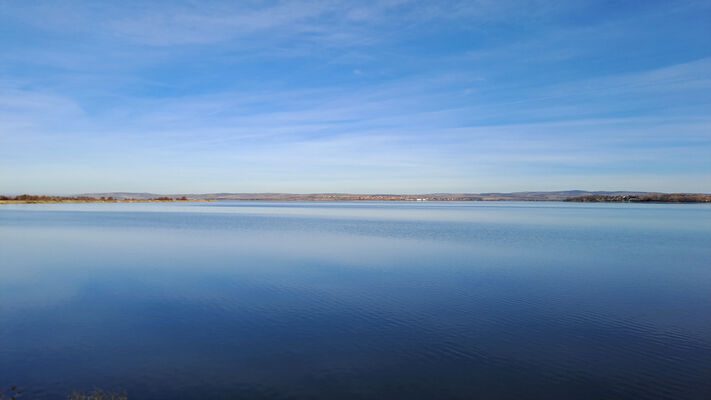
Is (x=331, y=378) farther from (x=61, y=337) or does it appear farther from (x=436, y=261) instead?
(x=436, y=261)

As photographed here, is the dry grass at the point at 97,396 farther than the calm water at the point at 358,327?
No

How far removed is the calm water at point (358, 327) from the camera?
5090 millimetres

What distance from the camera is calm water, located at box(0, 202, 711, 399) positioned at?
5.09 m

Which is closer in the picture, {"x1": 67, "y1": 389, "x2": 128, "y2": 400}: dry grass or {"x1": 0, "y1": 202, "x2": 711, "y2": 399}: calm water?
{"x1": 67, "y1": 389, "x2": 128, "y2": 400}: dry grass

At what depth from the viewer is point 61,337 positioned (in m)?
6.51

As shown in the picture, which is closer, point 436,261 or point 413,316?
point 413,316

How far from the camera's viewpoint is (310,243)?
1892cm

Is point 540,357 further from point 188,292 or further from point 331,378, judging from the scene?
point 188,292

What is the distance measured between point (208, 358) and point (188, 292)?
166 inches

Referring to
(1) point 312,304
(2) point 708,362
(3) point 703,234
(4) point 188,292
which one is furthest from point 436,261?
(3) point 703,234

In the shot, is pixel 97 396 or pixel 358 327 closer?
pixel 97 396

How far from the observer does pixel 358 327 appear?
7.14 m

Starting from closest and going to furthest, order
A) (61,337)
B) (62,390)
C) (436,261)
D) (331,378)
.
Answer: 1. (62,390)
2. (331,378)
3. (61,337)
4. (436,261)

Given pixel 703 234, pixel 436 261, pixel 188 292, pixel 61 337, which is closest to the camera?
pixel 61 337
